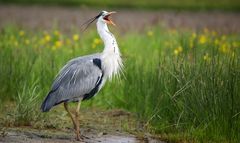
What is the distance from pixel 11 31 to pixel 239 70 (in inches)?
284

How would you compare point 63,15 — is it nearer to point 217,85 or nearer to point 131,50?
point 131,50

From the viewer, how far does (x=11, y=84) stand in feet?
36.9

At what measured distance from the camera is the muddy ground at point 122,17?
2211cm

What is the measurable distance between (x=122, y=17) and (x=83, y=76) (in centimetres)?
1572

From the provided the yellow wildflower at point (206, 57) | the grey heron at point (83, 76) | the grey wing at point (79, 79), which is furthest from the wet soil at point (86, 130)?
the yellow wildflower at point (206, 57)

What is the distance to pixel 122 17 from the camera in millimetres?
25328

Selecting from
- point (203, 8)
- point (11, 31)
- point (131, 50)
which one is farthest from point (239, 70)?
point (203, 8)

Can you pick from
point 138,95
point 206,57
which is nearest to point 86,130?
point 138,95

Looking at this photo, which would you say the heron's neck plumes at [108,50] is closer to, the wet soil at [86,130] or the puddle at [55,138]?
the wet soil at [86,130]

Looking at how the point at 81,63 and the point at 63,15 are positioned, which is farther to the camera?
the point at 63,15

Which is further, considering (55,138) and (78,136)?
(78,136)

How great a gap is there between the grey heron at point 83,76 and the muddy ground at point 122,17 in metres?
10.4

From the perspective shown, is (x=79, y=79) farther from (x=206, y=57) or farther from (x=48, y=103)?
(x=206, y=57)

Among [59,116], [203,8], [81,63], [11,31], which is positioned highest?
[203,8]
